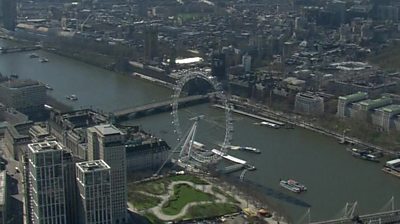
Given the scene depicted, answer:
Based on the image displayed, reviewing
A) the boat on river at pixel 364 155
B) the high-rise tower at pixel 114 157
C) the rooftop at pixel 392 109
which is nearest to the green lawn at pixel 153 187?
the high-rise tower at pixel 114 157

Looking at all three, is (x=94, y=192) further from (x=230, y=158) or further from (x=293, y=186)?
(x=230, y=158)

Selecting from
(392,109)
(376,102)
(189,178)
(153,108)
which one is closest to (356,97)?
(376,102)

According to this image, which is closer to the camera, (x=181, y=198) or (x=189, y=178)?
(x=181, y=198)

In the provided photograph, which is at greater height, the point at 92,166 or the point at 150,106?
the point at 92,166

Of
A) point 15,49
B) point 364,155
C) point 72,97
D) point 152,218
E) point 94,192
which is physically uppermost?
point 94,192

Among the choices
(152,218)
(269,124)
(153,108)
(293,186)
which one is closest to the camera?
(152,218)

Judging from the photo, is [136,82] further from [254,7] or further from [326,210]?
[254,7]

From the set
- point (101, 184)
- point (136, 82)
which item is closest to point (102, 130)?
point (101, 184)

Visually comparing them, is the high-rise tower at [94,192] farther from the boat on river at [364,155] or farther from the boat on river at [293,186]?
the boat on river at [364,155]

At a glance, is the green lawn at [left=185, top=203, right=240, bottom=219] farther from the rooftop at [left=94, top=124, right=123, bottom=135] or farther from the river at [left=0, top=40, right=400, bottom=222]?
the rooftop at [left=94, top=124, right=123, bottom=135]
